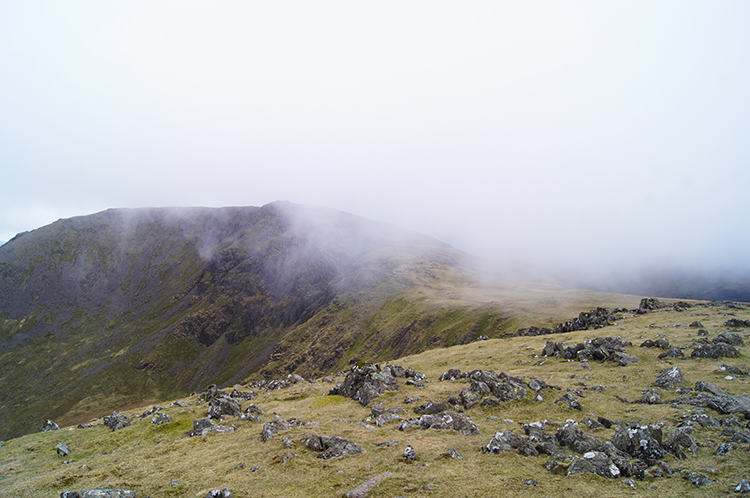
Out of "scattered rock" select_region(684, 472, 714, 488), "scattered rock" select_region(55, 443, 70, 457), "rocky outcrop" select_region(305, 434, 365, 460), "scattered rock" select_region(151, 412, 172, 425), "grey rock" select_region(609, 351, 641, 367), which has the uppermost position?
"scattered rock" select_region(684, 472, 714, 488)

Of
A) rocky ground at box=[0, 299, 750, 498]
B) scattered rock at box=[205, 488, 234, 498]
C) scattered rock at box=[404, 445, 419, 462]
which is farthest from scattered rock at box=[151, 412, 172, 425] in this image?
scattered rock at box=[404, 445, 419, 462]

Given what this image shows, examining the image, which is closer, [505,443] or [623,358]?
[505,443]

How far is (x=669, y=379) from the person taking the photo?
25.1m

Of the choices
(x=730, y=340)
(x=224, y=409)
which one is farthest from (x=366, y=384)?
(x=730, y=340)

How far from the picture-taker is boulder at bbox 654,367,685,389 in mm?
24719

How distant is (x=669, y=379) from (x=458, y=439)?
19198mm

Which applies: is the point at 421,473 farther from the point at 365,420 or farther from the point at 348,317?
the point at 348,317

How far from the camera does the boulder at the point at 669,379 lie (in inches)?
973

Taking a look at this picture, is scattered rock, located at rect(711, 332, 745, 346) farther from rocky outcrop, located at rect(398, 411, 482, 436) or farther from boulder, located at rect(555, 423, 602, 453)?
rocky outcrop, located at rect(398, 411, 482, 436)

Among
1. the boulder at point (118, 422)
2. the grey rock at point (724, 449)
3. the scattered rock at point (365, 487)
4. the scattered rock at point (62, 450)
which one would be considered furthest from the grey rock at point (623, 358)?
the boulder at point (118, 422)

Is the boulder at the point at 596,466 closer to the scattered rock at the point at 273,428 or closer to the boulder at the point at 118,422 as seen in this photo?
the scattered rock at the point at 273,428

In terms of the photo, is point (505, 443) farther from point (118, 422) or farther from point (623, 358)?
point (118, 422)

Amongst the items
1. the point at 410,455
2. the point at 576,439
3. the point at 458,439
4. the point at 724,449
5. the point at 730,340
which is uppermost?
the point at 724,449

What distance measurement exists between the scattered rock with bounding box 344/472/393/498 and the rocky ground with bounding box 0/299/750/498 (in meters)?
0.07
